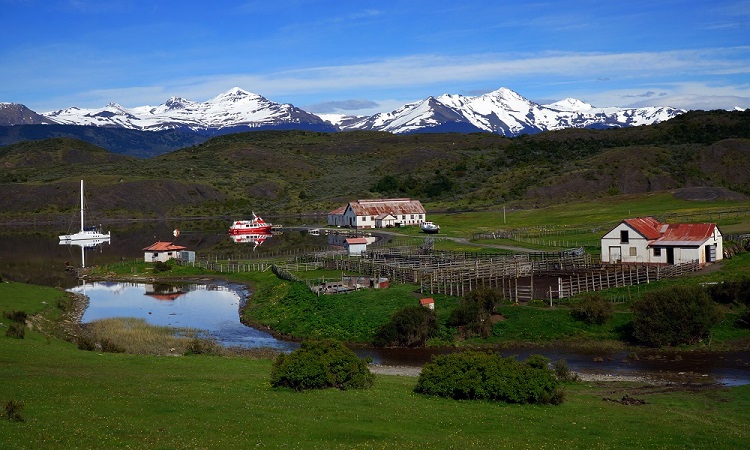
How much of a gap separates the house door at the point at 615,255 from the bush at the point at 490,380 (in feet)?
110

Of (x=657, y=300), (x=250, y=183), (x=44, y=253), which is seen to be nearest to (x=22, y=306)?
(x=657, y=300)

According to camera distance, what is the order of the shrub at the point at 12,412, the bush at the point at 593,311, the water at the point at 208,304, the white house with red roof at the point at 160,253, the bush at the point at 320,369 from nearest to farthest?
the shrub at the point at 12,412, the bush at the point at 320,369, the water at the point at 208,304, the bush at the point at 593,311, the white house with red roof at the point at 160,253

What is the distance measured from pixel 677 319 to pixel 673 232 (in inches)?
757

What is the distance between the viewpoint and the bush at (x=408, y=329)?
39281 mm

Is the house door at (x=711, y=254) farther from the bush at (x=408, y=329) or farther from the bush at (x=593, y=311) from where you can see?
the bush at (x=408, y=329)

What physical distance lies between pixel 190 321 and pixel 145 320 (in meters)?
2.50

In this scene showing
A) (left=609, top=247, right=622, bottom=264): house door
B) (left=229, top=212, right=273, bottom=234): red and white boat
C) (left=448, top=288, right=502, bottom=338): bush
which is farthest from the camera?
(left=229, top=212, right=273, bottom=234): red and white boat

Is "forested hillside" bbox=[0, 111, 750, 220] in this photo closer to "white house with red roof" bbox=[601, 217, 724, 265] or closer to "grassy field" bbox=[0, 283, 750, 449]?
"white house with red roof" bbox=[601, 217, 724, 265]

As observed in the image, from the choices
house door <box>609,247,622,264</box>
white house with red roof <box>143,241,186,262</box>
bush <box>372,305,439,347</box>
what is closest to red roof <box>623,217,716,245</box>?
house door <box>609,247,622,264</box>

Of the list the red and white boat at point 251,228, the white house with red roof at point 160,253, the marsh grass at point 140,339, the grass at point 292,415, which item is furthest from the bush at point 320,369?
the red and white boat at point 251,228

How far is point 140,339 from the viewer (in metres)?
38.4

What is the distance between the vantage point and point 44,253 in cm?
9256

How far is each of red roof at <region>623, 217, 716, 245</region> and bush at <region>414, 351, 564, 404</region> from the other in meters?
31.8

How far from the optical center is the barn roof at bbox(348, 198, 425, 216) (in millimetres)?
112062
